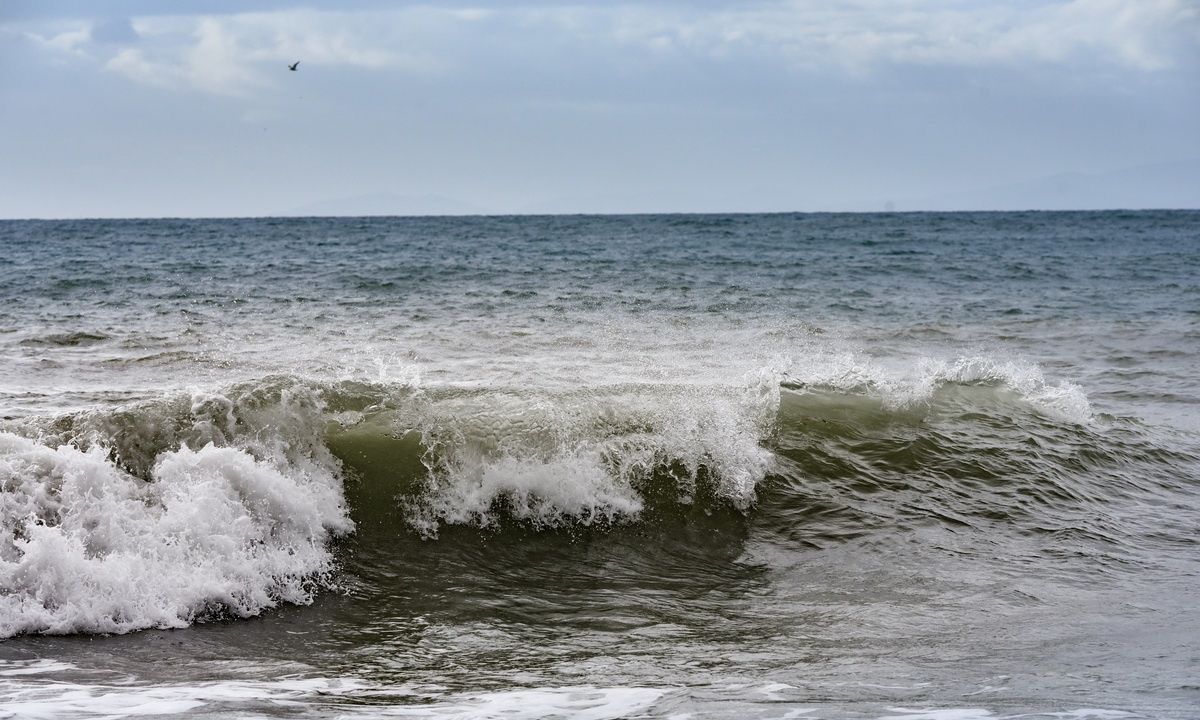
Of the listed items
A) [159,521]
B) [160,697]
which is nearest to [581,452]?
[159,521]

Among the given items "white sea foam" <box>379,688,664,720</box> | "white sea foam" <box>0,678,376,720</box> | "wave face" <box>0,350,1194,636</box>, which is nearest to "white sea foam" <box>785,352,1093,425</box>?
"wave face" <box>0,350,1194,636</box>

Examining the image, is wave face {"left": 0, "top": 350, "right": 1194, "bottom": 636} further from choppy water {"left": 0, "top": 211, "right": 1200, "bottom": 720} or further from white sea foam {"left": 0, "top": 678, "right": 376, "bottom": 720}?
white sea foam {"left": 0, "top": 678, "right": 376, "bottom": 720}

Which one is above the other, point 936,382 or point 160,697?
point 936,382

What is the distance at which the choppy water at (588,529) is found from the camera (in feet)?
14.0

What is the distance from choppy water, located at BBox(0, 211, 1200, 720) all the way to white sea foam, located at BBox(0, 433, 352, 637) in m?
0.02

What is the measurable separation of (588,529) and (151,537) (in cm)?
269

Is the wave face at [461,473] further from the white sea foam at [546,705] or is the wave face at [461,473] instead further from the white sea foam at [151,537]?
the white sea foam at [546,705]

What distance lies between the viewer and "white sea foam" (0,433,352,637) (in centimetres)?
493

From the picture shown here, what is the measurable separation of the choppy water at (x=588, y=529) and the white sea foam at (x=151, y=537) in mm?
18

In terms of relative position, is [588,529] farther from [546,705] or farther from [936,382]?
[936,382]

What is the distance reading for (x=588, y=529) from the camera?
6.70 meters

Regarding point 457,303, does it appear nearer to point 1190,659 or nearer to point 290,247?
point 1190,659

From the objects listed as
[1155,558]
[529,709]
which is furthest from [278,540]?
[1155,558]

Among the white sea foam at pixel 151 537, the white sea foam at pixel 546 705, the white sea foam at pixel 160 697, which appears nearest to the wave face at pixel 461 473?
the white sea foam at pixel 151 537
